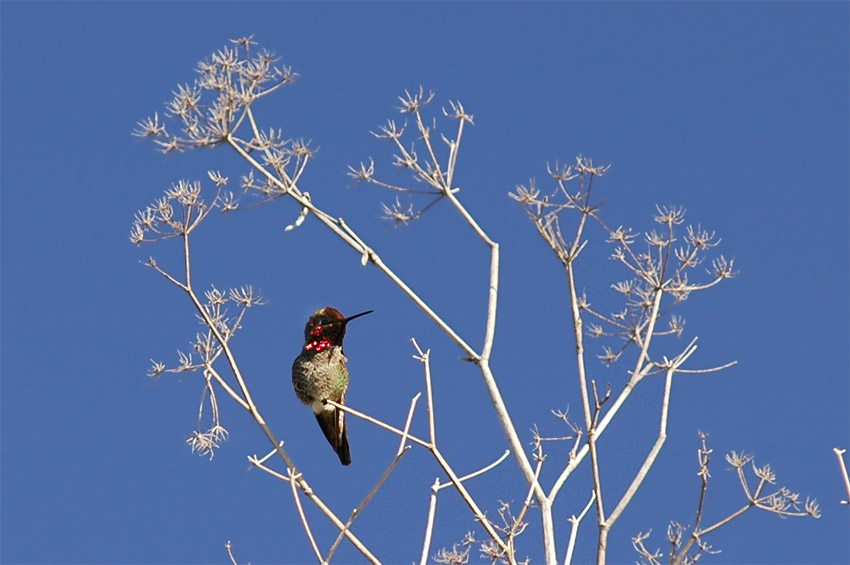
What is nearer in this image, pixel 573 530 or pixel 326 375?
pixel 573 530

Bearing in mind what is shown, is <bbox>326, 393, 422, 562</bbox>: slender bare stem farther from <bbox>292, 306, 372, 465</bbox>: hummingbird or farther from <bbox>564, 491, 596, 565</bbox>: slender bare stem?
<bbox>292, 306, 372, 465</bbox>: hummingbird

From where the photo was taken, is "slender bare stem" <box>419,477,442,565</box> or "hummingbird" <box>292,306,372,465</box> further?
"hummingbird" <box>292,306,372,465</box>

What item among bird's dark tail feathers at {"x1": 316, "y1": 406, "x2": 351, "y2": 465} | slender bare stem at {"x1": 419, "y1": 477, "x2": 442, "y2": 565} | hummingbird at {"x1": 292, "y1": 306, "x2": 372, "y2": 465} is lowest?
slender bare stem at {"x1": 419, "y1": 477, "x2": 442, "y2": 565}

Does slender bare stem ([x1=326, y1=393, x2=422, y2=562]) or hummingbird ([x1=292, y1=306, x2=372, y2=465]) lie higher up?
hummingbird ([x1=292, y1=306, x2=372, y2=465])

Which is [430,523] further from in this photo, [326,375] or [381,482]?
[326,375]

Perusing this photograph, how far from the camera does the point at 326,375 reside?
A: 7.05 metres

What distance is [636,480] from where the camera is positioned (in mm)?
4281

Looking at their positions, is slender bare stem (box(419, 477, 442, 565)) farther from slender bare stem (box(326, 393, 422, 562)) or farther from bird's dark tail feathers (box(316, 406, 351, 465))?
bird's dark tail feathers (box(316, 406, 351, 465))

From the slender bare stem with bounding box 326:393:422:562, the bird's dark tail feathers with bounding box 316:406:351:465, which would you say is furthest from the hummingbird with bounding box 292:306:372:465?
the slender bare stem with bounding box 326:393:422:562

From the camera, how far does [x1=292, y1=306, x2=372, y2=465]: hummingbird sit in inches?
277

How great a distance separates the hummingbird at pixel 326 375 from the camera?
704cm

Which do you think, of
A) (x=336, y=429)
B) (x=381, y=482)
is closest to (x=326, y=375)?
(x=336, y=429)

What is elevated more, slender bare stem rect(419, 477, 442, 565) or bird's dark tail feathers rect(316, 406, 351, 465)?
bird's dark tail feathers rect(316, 406, 351, 465)

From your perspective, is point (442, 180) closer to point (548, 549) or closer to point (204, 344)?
point (204, 344)
